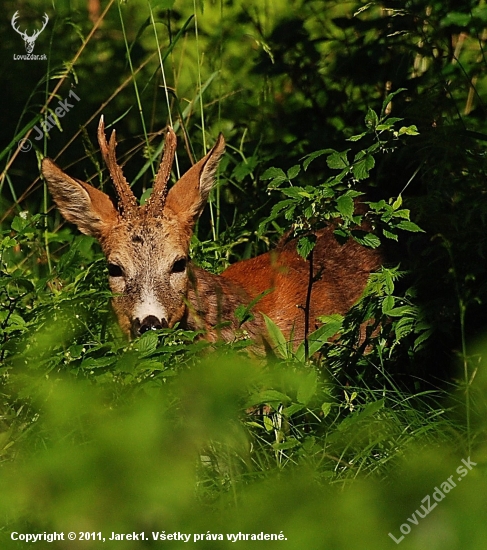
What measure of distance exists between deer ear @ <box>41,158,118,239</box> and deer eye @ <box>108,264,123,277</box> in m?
0.24

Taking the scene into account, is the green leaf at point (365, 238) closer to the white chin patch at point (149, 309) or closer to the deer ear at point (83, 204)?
the white chin patch at point (149, 309)

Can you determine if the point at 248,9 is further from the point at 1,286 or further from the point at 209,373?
the point at 209,373

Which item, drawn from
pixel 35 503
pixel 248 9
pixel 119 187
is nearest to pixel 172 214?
pixel 119 187

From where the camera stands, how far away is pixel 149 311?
13.5ft

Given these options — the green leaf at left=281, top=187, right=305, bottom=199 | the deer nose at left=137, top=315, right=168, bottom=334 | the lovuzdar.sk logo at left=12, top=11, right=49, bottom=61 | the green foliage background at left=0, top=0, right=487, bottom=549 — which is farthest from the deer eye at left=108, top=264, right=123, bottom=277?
the lovuzdar.sk logo at left=12, top=11, right=49, bottom=61

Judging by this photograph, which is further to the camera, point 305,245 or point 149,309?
point 149,309

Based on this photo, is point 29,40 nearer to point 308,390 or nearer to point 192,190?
point 192,190

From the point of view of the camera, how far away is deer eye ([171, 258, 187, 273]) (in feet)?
14.5

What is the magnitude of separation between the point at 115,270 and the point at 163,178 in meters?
0.48

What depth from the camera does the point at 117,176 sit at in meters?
4.44

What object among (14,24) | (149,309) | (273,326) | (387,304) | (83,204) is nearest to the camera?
(387,304)

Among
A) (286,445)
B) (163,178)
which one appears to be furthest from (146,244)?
(286,445)

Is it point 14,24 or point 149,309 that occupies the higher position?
point 14,24

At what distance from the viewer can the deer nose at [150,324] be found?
4008 mm
